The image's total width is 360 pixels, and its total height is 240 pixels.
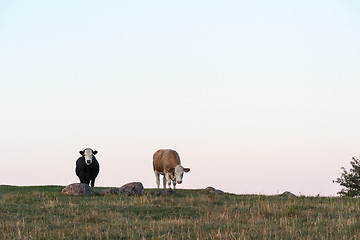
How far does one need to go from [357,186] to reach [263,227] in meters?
29.3

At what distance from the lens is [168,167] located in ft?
99.2

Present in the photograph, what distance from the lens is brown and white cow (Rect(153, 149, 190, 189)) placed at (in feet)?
94.2

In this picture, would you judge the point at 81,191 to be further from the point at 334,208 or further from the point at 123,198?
the point at 334,208

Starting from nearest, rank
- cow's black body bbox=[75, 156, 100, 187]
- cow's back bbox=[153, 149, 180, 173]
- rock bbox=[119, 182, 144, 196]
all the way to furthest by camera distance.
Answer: rock bbox=[119, 182, 144, 196]
cow's black body bbox=[75, 156, 100, 187]
cow's back bbox=[153, 149, 180, 173]

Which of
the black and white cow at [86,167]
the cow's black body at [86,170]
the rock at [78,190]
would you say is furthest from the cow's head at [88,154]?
the rock at [78,190]

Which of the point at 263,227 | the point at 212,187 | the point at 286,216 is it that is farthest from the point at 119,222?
the point at 212,187

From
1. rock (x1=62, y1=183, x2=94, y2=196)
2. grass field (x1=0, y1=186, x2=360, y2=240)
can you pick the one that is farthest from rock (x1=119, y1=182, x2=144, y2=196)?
grass field (x1=0, y1=186, x2=360, y2=240)

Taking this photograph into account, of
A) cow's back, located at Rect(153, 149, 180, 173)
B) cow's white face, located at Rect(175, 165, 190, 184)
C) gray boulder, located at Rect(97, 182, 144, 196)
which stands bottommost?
gray boulder, located at Rect(97, 182, 144, 196)

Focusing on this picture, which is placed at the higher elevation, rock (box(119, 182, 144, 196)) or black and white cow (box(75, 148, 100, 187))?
black and white cow (box(75, 148, 100, 187))

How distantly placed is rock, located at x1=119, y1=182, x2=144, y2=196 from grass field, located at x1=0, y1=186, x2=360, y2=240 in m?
3.66

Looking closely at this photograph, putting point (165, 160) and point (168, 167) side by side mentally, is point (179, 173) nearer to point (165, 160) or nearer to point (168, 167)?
point (168, 167)

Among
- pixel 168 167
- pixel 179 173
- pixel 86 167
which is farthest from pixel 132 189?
pixel 168 167

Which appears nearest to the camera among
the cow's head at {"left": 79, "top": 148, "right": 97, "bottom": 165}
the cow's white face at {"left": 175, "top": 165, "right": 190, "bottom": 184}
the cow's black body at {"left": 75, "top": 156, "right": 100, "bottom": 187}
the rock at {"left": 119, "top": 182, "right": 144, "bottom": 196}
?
the rock at {"left": 119, "top": 182, "right": 144, "bottom": 196}

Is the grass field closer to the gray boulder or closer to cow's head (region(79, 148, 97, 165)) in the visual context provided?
the gray boulder
